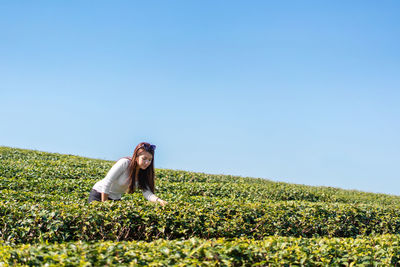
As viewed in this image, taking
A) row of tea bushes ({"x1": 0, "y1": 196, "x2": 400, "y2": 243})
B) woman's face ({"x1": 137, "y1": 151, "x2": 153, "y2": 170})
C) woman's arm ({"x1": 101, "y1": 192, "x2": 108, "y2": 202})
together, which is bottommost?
row of tea bushes ({"x1": 0, "y1": 196, "x2": 400, "y2": 243})

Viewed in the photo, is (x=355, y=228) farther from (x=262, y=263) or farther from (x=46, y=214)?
(x=46, y=214)

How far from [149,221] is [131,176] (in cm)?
90

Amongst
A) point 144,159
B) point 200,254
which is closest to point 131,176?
point 144,159

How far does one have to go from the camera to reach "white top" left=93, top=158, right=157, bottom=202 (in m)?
6.13

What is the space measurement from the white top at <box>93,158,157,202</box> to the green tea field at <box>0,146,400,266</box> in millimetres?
268

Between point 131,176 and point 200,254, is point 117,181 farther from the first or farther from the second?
point 200,254

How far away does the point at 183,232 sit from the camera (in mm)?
6508

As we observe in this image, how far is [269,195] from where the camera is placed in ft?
50.2

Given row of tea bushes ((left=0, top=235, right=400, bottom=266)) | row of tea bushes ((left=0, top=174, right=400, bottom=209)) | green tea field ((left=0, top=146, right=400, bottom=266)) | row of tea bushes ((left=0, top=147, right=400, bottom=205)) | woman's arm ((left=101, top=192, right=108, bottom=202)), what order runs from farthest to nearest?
row of tea bushes ((left=0, top=147, right=400, bottom=205)) < row of tea bushes ((left=0, top=174, right=400, bottom=209)) < woman's arm ((left=101, top=192, right=108, bottom=202)) < green tea field ((left=0, top=146, right=400, bottom=266)) < row of tea bushes ((left=0, top=235, right=400, bottom=266))

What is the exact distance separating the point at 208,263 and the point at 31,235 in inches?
139

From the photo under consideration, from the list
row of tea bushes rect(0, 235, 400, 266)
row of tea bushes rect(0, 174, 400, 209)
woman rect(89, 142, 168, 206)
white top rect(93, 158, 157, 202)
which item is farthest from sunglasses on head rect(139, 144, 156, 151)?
row of tea bushes rect(0, 174, 400, 209)

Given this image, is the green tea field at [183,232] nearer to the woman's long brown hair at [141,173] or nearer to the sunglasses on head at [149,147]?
the woman's long brown hair at [141,173]

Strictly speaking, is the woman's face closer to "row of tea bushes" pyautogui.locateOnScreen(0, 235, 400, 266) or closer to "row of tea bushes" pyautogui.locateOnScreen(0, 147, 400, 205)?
"row of tea bushes" pyautogui.locateOnScreen(0, 235, 400, 266)

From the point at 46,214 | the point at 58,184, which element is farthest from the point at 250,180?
the point at 46,214
